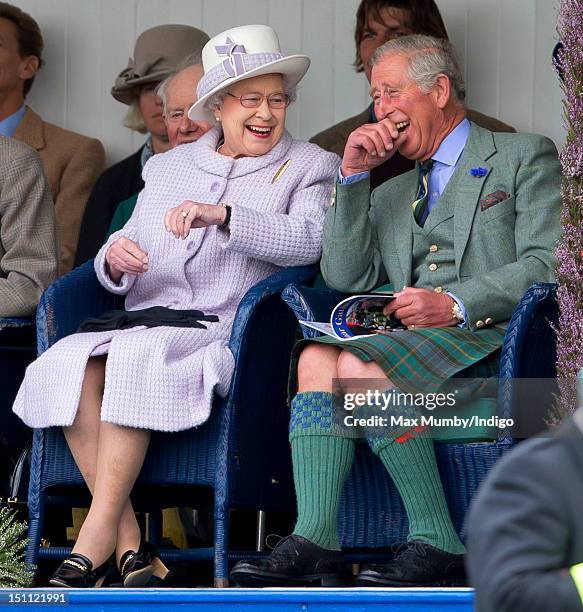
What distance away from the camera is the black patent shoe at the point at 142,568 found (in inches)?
121

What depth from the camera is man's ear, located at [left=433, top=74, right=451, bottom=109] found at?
3537 millimetres

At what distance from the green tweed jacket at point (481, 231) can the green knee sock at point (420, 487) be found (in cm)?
42

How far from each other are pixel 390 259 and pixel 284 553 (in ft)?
3.17

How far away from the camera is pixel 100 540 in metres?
3.14

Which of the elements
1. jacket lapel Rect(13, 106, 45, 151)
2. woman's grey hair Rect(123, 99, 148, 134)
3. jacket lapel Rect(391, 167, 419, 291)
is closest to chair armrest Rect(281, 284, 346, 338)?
jacket lapel Rect(391, 167, 419, 291)

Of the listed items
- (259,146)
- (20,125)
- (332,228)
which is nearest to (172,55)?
(20,125)

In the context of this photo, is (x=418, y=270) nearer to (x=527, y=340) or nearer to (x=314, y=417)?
(x=527, y=340)

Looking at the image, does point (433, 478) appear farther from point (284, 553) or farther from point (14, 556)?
point (14, 556)

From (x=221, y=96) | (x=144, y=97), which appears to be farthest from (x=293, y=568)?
(x=144, y=97)

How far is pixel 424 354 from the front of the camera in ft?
10.0

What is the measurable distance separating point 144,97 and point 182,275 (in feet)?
4.69

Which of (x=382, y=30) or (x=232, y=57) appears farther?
(x=382, y=30)

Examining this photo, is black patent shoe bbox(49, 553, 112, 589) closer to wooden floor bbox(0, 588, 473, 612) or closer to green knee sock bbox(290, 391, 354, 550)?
wooden floor bbox(0, 588, 473, 612)

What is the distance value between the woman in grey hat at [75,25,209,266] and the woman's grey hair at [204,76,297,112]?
3.00ft
